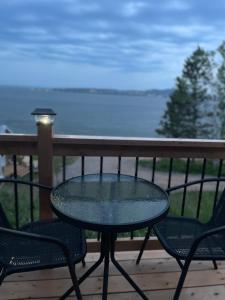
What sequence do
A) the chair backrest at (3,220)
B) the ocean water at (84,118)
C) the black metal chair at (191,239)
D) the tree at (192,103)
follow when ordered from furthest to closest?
the ocean water at (84,118) < the tree at (192,103) < the chair backrest at (3,220) < the black metal chair at (191,239)

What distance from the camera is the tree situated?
1958 centimetres

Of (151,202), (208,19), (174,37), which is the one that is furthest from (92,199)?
(174,37)

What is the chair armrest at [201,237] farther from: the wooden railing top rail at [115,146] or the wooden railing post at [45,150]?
the wooden railing post at [45,150]

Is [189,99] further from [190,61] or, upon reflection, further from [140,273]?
[140,273]

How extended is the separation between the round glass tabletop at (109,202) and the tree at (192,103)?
61.3ft

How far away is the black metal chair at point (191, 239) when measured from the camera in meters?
1.64

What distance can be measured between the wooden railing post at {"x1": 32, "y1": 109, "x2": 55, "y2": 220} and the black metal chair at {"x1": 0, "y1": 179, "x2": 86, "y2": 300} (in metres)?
0.25

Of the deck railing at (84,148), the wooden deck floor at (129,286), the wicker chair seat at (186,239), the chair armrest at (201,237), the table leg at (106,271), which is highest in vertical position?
the deck railing at (84,148)

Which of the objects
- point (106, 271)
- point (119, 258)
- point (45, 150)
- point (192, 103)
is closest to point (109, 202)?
point (106, 271)

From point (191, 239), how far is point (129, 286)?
550 mm

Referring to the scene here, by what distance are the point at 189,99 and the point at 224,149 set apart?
19392 millimetres

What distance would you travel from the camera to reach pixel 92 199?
179 cm

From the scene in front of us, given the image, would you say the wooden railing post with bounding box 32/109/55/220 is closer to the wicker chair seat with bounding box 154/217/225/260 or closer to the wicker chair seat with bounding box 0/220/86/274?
the wicker chair seat with bounding box 0/220/86/274

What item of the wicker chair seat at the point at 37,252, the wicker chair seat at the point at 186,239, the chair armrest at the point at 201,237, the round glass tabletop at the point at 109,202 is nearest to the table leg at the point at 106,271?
the wicker chair seat at the point at 37,252
